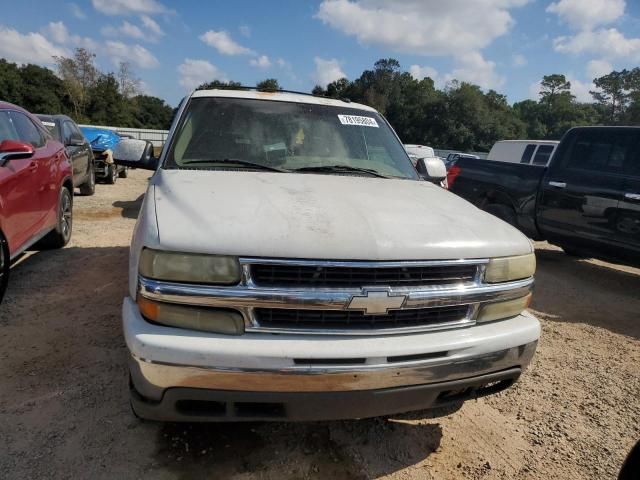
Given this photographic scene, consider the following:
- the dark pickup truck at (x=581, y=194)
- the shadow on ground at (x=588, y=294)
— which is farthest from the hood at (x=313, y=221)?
the dark pickup truck at (x=581, y=194)

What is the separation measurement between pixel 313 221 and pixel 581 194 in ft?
16.6

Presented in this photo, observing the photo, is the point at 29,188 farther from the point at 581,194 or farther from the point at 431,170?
the point at 581,194

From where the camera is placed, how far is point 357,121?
12.2 ft

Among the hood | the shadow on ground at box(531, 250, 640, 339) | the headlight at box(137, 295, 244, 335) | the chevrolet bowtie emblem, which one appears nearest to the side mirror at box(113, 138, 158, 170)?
the hood

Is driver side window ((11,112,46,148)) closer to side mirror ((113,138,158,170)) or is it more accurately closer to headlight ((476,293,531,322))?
side mirror ((113,138,158,170))

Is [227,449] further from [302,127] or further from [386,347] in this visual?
[302,127]

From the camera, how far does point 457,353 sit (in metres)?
2.09

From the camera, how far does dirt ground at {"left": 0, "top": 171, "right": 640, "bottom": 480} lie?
2.29 m

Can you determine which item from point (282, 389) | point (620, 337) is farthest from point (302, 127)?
point (620, 337)

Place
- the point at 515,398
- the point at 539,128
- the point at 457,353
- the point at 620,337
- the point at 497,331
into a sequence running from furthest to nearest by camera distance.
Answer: the point at 539,128
the point at 620,337
the point at 515,398
the point at 497,331
the point at 457,353

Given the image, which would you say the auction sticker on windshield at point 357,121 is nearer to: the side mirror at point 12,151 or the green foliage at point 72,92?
the side mirror at point 12,151

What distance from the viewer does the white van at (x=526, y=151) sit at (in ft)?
39.3

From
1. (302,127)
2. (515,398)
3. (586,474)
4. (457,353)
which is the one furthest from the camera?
(302,127)

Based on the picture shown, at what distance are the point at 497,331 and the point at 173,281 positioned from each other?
4.98ft
